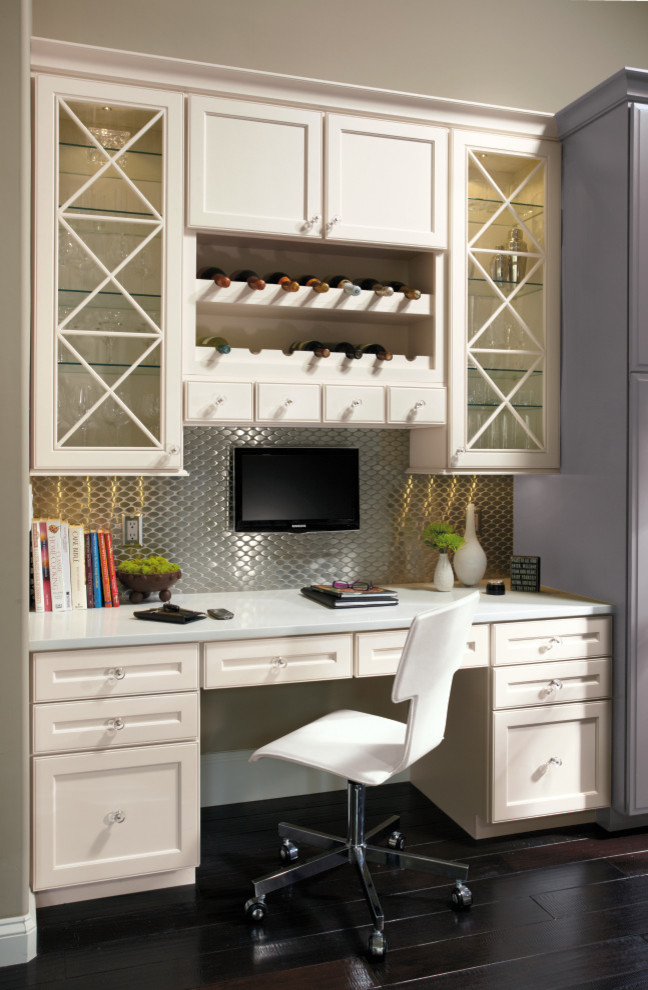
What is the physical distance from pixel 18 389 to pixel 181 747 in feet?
3.74

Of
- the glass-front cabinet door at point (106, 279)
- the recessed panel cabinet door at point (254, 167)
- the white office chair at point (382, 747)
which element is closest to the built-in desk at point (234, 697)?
the white office chair at point (382, 747)

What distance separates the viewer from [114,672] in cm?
234

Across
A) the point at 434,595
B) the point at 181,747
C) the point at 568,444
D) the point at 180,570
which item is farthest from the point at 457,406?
the point at 181,747

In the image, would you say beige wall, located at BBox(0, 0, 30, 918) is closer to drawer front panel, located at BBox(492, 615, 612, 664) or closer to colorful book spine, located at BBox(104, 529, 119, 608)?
colorful book spine, located at BBox(104, 529, 119, 608)

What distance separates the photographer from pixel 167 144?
102 inches

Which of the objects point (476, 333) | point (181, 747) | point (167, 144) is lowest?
point (181, 747)

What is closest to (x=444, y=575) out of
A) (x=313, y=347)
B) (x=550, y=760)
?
(x=550, y=760)

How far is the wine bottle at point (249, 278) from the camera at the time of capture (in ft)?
8.84

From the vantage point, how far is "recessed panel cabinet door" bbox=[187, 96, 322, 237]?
103 inches

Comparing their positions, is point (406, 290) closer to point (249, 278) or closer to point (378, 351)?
point (378, 351)

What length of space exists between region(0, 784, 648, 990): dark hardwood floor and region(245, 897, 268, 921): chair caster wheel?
0.03 metres

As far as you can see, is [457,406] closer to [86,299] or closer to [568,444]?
[568,444]

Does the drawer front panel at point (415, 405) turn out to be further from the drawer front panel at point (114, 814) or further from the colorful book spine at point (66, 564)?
the drawer front panel at point (114, 814)

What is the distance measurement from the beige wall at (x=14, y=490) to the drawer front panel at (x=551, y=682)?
1523mm
